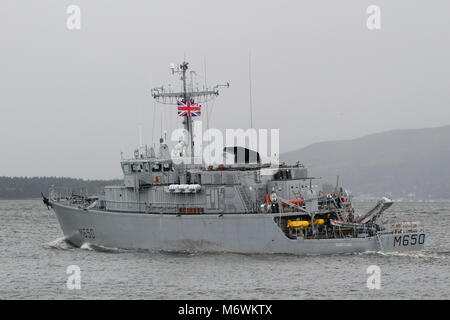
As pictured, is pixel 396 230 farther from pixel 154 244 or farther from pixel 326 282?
pixel 154 244

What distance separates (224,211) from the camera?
33.2 metres

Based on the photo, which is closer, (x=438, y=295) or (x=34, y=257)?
(x=438, y=295)

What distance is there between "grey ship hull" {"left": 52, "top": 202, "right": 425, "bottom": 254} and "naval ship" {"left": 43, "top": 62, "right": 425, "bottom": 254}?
0.14ft

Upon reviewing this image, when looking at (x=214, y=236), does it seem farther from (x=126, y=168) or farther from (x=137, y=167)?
(x=126, y=168)

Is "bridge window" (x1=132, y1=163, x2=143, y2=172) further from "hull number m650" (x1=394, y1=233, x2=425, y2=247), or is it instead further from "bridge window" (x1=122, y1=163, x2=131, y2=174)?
"hull number m650" (x1=394, y1=233, x2=425, y2=247)

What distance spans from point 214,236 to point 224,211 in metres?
1.29

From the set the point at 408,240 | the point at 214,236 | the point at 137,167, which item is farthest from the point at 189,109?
the point at 408,240

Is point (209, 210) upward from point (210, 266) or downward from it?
upward

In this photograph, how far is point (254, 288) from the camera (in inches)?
1014

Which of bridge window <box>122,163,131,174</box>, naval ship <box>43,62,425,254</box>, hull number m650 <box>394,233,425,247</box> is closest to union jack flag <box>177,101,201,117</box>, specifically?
naval ship <box>43,62,425,254</box>
